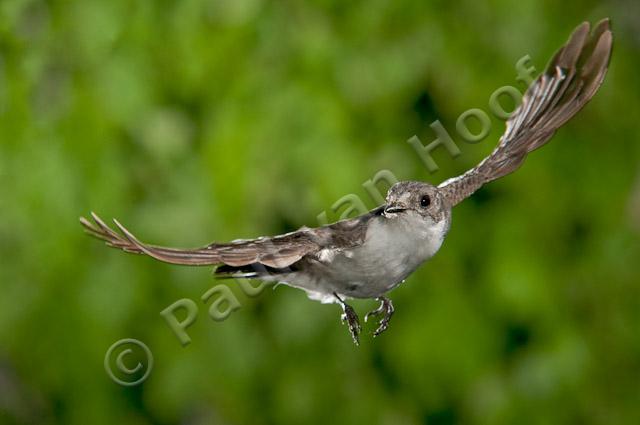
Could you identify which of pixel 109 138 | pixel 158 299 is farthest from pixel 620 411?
pixel 109 138

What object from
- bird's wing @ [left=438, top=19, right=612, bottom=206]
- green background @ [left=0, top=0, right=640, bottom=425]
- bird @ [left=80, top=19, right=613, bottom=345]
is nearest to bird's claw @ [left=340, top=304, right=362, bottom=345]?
bird @ [left=80, top=19, right=613, bottom=345]

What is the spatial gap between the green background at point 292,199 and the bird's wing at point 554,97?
1589mm

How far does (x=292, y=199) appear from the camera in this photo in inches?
102

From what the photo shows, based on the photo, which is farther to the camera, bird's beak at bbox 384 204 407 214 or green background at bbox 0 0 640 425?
green background at bbox 0 0 640 425

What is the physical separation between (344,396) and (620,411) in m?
0.85

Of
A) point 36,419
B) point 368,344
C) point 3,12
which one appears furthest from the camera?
point 36,419

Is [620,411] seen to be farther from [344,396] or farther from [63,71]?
[63,71]

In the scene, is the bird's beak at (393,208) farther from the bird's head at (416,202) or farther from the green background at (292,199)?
the green background at (292,199)

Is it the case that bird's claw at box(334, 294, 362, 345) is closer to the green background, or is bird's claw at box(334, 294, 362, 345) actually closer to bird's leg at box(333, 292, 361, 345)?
bird's leg at box(333, 292, 361, 345)

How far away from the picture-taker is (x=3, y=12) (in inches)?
104

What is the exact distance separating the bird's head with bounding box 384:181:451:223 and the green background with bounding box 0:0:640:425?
1783mm

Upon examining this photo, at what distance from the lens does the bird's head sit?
0.65 meters

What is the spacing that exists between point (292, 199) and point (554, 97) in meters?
1.76

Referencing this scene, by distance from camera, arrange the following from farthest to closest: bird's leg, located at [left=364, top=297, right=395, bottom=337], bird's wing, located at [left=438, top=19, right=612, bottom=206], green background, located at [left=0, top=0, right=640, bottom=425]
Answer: green background, located at [left=0, top=0, right=640, bottom=425] → bird's wing, located at [left=438, top=19, right=612, bottom=206] → bird's leg, located at [left=364, top=297, right=395, bottom=337]
